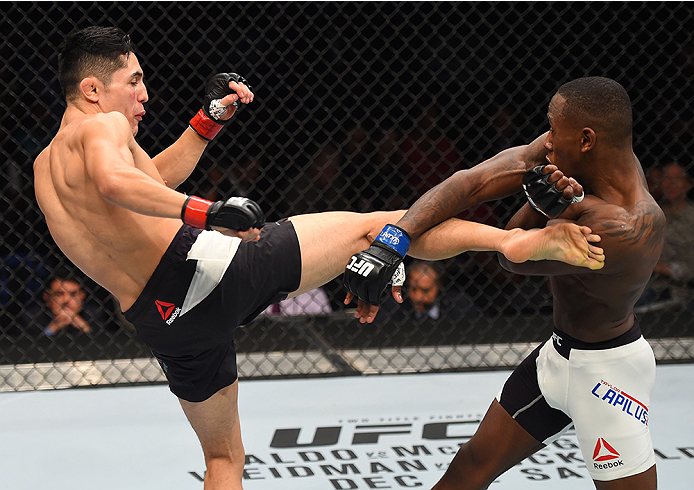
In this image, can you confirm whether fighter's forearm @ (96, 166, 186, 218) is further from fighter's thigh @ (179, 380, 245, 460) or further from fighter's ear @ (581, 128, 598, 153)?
fighter's ear @ (581, 128, 598, 153)

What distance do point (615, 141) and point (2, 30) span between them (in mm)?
3420

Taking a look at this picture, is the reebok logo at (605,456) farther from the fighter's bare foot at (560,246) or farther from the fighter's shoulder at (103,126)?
the fighter's shoulder at (103,126)

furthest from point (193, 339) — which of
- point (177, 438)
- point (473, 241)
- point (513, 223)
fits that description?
point (177, 438)

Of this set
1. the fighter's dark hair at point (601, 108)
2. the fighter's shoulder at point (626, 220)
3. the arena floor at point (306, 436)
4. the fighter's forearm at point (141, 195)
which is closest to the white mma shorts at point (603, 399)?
the fighter's shoulder at point (626, 220)

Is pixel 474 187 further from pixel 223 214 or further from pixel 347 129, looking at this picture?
pixel 347 129

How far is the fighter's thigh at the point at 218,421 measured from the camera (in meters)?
1.78

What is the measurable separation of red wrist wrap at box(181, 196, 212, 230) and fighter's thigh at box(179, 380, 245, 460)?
56cm

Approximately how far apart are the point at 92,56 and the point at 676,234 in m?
3.09

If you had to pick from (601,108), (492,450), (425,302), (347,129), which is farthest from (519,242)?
(347,129)

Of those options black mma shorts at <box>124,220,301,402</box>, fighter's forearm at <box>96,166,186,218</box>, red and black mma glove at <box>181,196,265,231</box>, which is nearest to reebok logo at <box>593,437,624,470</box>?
black mma shorts at <box>124,220,301,402</box>

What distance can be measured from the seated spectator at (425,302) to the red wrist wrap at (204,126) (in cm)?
194

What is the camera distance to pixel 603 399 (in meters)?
1.58

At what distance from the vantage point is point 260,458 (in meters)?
2.57

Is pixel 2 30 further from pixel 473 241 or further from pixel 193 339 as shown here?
pixel 473 241
